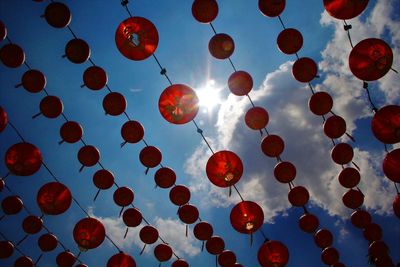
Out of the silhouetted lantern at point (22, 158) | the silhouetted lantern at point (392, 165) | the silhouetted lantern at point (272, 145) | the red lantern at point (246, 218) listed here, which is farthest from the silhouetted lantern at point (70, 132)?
the silhouetted lantern at point (392, 165)

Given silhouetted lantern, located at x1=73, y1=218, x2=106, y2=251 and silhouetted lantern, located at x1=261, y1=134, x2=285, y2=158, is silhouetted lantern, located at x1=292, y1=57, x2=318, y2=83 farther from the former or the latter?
Result: silhouetted lantern, located at x1=73, y1=218, x2=106, y2=251

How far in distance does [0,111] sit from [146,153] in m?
3.07

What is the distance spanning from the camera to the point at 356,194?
7.24m

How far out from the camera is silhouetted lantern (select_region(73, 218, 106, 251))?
6.05m

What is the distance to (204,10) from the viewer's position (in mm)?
5031

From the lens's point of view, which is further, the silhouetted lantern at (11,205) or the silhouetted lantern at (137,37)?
the silhouetted lantern at (11,205)

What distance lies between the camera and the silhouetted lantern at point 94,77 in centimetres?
590

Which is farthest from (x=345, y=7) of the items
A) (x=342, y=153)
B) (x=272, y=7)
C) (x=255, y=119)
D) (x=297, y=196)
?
(x=297, y=196)

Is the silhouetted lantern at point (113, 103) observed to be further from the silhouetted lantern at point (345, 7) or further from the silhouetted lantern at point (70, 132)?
the silhouetted lantern at point (345, 7)

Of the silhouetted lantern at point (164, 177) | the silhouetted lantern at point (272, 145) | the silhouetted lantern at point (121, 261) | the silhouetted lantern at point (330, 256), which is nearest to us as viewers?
the silhouetted lantern at point (272, 145)

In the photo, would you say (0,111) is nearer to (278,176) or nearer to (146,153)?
(146,153)

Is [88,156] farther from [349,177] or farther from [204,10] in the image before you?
[349,177]

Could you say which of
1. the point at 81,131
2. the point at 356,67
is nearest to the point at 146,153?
the point at 81,131

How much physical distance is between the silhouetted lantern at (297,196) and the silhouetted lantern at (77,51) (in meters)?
5.44
